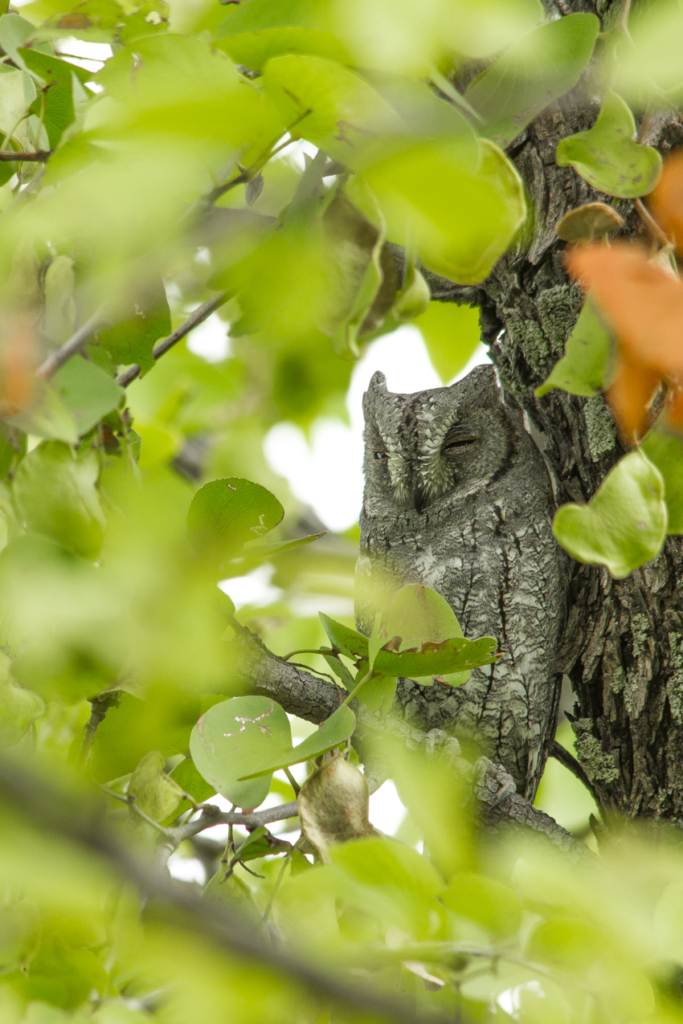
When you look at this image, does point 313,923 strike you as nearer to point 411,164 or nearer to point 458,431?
point 411,164

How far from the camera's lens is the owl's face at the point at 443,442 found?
4.88ft

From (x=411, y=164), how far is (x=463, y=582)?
1061mm

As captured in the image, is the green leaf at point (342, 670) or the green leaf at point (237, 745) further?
the green leaf at point (342, 670)

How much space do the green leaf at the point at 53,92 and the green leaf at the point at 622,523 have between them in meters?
0.55

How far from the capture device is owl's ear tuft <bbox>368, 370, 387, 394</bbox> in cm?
168

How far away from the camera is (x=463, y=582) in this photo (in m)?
1.40

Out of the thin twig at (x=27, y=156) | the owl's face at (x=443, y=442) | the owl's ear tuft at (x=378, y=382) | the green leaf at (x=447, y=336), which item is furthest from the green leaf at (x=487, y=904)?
the owl's ear tuft at (x=378, y=382)

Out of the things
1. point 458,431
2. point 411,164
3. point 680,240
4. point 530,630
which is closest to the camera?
point 411,164

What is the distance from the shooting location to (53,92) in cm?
71

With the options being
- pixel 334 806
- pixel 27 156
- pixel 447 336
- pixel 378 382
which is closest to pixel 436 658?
pixel 334 806

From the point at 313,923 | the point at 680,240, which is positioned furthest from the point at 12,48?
the point at 313,923

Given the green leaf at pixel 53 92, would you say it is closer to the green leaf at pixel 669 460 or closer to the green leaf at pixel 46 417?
the green leaf at pixel 46 417

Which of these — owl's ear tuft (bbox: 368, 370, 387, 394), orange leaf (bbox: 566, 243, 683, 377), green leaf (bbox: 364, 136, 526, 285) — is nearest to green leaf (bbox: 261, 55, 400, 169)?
green leaf (bbox: 364, 136, 526, 285)

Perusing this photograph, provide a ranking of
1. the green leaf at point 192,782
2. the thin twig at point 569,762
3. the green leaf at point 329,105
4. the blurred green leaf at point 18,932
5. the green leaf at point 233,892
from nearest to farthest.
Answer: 1. the green leaf at point 329,105
2. the blurred green leaf at point 18,932
3. the green leaf at point 233,892
4. the green leaf at point 192,782
5. the thin twig at point 569,762
